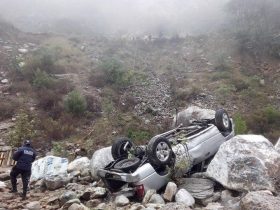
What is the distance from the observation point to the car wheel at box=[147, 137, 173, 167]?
15.1 ft

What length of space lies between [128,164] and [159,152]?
1.81ft

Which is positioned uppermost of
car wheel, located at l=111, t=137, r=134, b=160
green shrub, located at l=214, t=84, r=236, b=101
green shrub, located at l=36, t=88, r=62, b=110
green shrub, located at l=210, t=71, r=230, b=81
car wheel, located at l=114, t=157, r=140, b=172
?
green shrub, located at l=210, t=71, r=230, b=81

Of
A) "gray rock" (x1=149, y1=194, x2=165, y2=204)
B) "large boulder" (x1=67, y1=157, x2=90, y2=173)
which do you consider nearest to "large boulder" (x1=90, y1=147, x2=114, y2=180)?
"large boulder" (x1=67, y1=157, x2=90, y2=173)

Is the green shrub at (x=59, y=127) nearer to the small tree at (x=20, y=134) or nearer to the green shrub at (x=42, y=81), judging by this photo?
the small tree at (x=20, y=134)

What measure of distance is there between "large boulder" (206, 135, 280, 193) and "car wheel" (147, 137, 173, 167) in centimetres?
72

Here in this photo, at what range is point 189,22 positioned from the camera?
27.0m

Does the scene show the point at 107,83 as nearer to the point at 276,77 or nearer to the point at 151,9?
the point at 276,77

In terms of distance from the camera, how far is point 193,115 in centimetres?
921

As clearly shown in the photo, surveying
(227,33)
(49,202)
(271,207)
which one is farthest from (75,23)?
(271,207)

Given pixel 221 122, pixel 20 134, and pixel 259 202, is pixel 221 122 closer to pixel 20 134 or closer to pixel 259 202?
pixel 259 202

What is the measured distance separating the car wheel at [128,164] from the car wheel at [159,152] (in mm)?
248

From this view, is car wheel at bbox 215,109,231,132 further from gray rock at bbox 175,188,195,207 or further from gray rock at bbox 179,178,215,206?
gray rock at bbox 175,188,195,207

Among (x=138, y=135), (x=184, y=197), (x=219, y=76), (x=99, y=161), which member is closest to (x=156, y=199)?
(x=184, y=197)

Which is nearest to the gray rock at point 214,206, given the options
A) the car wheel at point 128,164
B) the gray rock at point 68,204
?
the car wheel at point 128,164
